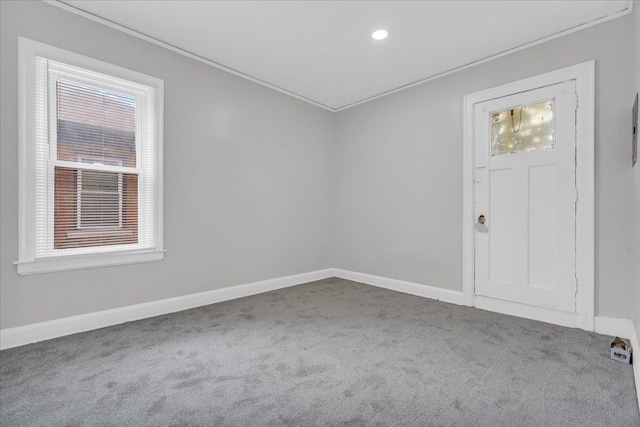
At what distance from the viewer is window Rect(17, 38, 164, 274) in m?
2.36

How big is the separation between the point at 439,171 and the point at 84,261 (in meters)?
3.69

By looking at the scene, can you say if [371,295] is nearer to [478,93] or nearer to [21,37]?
[478,93]

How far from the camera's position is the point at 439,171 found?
364 centimetres

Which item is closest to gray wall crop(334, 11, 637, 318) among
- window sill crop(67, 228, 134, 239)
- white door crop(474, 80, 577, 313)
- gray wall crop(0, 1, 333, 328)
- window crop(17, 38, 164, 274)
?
white door crop(474, 80, 577, 313)

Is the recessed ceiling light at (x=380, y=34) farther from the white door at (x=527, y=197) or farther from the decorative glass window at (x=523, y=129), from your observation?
the decorative glass window at (x=523, y=129)

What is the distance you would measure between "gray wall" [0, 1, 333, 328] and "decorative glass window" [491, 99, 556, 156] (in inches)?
93.7

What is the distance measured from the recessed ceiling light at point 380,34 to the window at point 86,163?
213 centimetres

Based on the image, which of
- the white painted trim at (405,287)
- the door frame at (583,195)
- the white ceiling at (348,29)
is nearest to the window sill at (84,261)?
the white ceiling at (348,29)

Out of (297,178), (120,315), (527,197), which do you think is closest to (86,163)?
(120,315)

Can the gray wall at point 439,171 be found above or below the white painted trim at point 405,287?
above

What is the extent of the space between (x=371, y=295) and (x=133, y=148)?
3050 mm

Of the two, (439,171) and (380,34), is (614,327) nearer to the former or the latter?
(439,171)

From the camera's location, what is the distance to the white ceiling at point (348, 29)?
246 centimetres

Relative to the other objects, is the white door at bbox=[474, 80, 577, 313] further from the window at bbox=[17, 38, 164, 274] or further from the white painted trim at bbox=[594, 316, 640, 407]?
the window at bbox=[17, 38, 164, 274]
